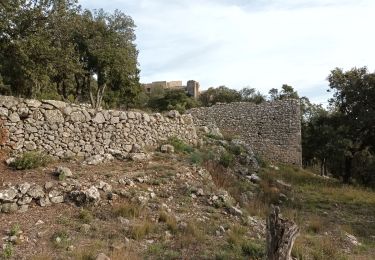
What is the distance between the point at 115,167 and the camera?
12086 millimetres

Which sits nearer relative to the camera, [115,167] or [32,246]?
[32,246]

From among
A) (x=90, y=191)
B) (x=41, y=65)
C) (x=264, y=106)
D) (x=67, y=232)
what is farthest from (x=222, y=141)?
(x=67, y=232)

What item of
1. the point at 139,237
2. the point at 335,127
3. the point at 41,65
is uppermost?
the point at 41,65

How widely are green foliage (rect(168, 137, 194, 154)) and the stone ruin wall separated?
792 cm

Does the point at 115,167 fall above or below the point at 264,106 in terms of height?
below

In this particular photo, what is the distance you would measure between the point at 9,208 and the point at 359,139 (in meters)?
18.0

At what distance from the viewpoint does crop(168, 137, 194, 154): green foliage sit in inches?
586

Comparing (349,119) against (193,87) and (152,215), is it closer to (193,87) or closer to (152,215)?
(152,215)

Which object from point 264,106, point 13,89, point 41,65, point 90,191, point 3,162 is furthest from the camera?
point 264,106

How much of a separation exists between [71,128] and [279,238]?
7635mm

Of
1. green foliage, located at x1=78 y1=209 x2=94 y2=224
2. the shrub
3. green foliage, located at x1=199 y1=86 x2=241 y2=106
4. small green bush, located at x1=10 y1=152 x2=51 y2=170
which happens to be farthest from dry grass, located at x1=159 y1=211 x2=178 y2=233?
green foliage, located at x1=199 y1=86 x2=241 y2=106

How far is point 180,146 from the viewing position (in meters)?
15.0

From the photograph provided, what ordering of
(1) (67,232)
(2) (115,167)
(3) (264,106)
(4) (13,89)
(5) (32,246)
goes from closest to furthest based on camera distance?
(5) (32,246), (1) (67,232), (2) (115,167), (4) (13,89), (3) (264,106)

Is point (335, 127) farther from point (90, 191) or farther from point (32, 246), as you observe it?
point (32, 246)
